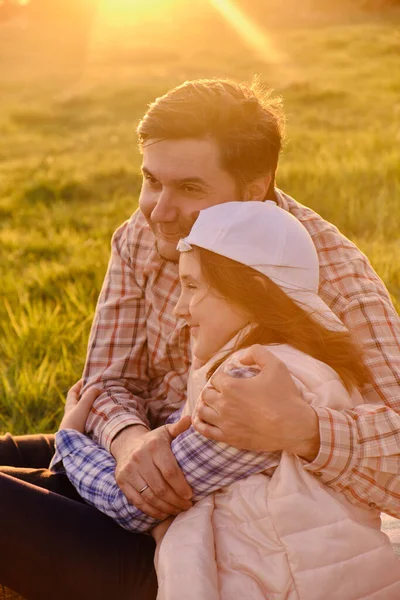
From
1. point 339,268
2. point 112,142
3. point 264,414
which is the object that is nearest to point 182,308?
point 264,414

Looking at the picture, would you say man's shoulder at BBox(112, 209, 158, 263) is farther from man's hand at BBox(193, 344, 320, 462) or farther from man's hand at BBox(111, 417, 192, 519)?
man's hand at BBox(193, 344, 320, 462)

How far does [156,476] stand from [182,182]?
3.25ft

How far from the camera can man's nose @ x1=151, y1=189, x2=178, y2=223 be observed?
2.66 meters

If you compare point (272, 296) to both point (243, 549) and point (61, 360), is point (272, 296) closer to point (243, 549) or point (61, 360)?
point (243, 549)

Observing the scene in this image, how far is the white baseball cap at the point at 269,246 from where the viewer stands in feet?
6.92

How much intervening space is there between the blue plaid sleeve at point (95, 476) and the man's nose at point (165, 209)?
29.2 inches

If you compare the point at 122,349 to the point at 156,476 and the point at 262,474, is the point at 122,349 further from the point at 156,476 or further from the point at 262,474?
the point at 262,474

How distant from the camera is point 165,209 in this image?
105 inches

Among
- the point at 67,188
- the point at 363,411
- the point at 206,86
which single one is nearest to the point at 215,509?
the point at 363,411

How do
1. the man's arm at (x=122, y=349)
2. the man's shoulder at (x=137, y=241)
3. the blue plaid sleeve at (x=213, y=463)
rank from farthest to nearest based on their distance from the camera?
1. the man's shoulder at (x=137, y=241)
2. the man's arm at (x=122, y=349)
3. the blue plaid sleeve at (x=213, y=463)

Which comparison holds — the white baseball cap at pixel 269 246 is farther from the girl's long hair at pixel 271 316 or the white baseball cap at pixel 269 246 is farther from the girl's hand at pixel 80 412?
the girl's hand at pixel 80 412

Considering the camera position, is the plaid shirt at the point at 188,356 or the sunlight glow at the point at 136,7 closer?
the plaid shirt at the point at 188,356

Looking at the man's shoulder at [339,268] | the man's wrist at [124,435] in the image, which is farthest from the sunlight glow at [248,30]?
the man's wrist at [124,435]

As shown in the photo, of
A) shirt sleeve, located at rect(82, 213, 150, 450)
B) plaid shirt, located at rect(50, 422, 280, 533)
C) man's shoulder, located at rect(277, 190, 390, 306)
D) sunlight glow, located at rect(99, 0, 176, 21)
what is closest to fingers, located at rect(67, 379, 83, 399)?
shirt sleeve, located at rect(82, 213, 150, 450)
